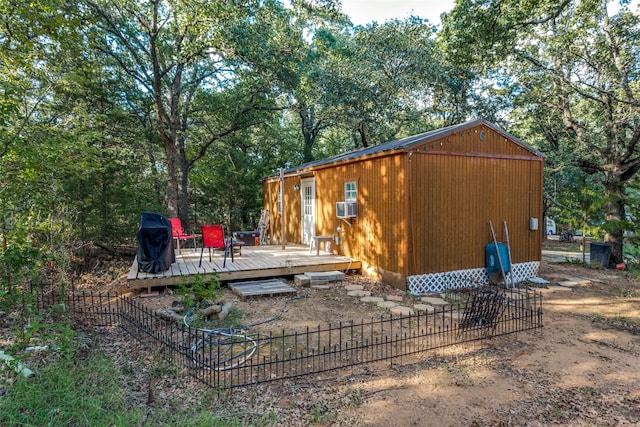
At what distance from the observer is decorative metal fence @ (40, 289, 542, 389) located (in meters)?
3.28

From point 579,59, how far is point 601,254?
218 inches

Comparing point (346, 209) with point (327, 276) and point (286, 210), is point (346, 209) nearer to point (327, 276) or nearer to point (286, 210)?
point (327, 276)

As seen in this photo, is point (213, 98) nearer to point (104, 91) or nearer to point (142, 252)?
point (104, 91)

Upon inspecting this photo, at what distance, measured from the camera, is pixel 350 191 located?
7.96 m

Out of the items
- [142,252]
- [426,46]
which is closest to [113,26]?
[142,252]

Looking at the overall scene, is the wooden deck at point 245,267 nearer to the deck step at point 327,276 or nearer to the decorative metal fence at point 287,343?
the deck step at point 327,276

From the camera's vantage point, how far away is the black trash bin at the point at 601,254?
30.3 ft

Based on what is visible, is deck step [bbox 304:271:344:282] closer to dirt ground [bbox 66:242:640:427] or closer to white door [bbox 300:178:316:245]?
dirt ground [bbox 66:242:640:427]

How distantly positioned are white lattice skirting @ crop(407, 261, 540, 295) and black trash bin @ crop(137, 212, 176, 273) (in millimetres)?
4633

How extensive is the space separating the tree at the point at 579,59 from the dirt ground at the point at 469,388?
555cm

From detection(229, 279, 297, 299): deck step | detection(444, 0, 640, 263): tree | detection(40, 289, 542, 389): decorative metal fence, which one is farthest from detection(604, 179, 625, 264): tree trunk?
detection(229, 279, 297, 299): deck step

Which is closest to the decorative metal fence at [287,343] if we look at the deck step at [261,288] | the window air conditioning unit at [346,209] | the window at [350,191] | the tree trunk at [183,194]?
the deck step at [261,288]

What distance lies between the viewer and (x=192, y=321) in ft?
14.8

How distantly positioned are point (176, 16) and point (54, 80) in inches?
153
